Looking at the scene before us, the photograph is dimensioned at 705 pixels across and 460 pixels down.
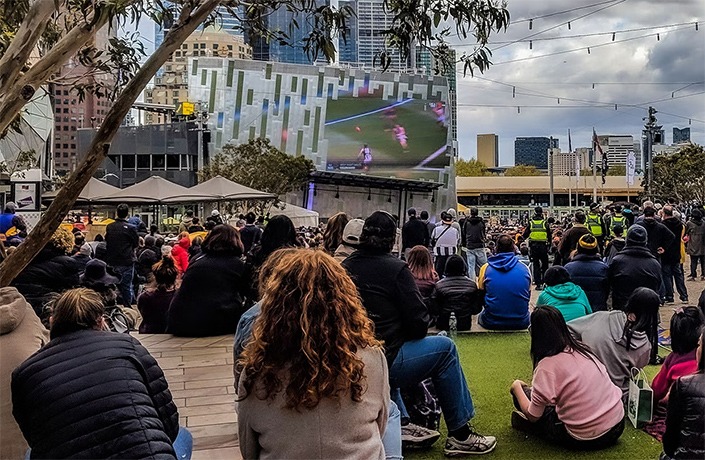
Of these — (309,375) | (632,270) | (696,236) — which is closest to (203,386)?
(309,375)

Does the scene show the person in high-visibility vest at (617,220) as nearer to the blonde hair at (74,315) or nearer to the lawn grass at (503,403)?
the lawn grass at (503,403)

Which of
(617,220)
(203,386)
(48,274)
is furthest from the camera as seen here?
(617,220)

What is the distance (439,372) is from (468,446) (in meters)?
0.51

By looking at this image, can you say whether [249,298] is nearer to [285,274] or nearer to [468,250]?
[285,274]

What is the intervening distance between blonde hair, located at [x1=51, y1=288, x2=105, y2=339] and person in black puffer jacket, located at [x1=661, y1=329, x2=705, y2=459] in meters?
2.55

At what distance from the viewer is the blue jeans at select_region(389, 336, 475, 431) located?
3.79m

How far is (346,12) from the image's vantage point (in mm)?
5789

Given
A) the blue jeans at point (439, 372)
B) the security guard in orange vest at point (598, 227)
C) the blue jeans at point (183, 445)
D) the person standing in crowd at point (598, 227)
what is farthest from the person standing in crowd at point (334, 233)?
the person standing in crowd at point (598, 227)

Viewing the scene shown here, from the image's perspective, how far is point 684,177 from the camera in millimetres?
44844

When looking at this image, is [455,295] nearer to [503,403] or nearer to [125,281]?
[503,403]

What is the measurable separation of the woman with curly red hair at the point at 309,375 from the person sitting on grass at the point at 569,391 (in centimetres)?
193

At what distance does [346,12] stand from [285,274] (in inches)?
155

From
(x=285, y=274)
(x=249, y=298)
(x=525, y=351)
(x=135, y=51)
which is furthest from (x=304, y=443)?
(x=135, y=51)

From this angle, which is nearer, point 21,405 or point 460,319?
point 21,405
